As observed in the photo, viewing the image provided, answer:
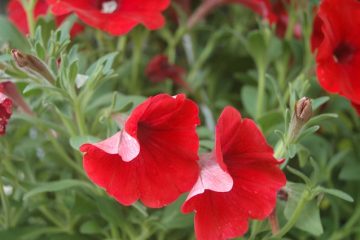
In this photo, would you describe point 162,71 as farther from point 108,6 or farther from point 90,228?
point 90,228

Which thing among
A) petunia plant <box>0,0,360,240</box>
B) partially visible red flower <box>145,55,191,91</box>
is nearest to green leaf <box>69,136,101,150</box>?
petunia plant <box>0,0,360,240</box>

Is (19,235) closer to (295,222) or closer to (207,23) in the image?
(295,222)

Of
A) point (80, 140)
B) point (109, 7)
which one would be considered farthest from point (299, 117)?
point (109, 7)

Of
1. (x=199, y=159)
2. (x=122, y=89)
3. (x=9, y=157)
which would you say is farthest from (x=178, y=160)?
(x=122, y=89)

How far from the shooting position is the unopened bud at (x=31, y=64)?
697 mm

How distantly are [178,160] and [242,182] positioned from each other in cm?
8

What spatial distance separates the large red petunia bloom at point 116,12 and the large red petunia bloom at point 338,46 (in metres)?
0.24

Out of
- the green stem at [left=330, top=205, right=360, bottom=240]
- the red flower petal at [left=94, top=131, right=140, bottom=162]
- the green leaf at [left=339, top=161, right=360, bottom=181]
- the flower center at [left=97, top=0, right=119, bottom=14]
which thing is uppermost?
the flower center at [left=97, top=0, right=119, bottom=14]

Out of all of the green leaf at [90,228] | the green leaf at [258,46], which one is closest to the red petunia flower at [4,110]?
the green leaf at [90,228]

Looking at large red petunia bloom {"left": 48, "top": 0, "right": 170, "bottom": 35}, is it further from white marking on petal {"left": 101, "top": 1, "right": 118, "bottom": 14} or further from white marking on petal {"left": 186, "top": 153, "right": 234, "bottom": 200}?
white marking on petal {"left": 186, "top": 153, "right": 234, "bottom": 200}

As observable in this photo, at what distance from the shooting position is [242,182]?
0.71 meters

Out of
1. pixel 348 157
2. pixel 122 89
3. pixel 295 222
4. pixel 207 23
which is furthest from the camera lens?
pixel 207 23

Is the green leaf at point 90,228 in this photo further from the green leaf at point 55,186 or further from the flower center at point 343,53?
the flower center at point 343,53

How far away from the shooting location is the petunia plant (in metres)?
0.69
